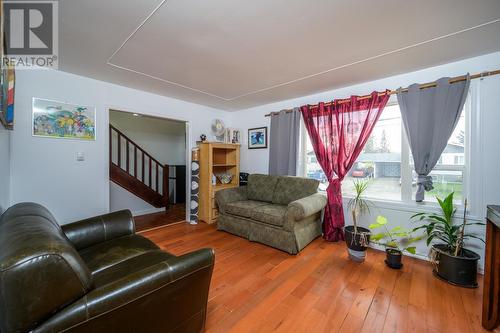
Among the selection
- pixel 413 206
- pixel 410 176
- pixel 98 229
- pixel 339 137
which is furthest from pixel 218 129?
pixel 413 206

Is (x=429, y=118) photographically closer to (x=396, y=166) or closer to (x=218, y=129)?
(x=396, y=166)

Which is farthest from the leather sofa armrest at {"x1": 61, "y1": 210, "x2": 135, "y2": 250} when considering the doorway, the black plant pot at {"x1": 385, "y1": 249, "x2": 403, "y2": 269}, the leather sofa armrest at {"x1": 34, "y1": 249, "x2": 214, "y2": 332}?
the black plant pot at {"x1": 385, "y1": 249, "x2": 403, "y2": 269}

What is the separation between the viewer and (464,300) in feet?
5.48

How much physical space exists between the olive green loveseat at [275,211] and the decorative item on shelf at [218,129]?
1146 mm

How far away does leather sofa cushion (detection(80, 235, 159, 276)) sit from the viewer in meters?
1.39

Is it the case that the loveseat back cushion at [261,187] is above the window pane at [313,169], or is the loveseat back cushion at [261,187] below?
below

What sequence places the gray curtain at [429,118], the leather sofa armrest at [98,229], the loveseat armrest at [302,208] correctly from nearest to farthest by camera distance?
the leather sofa armrest at [98,229], the gray curtain at [429,118], the loveseat armrest at [302,208]

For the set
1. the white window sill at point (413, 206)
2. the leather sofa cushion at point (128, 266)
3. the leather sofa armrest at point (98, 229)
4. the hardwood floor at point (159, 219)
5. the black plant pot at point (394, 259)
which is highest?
the white window sill at point (413, 206)

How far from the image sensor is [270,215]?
8.63ft

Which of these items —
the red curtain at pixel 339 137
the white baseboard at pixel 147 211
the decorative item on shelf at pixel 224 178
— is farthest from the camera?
the white baseboard at pixel 147 211

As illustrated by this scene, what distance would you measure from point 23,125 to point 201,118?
93.2 inches

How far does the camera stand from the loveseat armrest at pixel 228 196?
3205 millimetres

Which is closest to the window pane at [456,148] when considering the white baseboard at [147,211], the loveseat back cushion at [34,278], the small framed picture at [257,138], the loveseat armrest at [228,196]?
the small framed picture at [257,138]

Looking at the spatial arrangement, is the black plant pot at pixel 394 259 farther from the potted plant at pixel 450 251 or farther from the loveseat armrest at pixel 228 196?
the loveseat armrest at pixel 228 196
